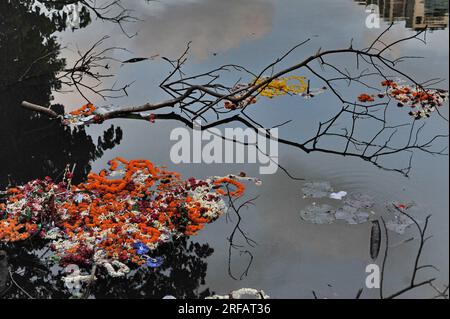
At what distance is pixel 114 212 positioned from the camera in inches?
119

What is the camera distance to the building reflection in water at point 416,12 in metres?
6.26

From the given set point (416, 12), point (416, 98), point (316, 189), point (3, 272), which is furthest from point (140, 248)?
point (416, 12)

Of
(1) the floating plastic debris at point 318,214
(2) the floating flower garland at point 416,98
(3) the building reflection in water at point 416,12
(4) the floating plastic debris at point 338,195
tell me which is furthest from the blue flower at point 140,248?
(3) the building reflection in water at point 416,12

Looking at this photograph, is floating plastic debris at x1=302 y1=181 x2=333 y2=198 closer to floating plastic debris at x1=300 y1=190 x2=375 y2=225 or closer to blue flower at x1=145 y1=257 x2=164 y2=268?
floating plastic debris at x1=300 y1=190 x2=375 y2=225

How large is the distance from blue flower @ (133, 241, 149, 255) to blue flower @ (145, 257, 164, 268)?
0.05 m

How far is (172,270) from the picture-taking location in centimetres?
266

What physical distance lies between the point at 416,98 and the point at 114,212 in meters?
2.69

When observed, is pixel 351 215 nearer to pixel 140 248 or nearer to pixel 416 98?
pixel 140 248

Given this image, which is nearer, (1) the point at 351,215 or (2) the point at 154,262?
(2) the point at 154,262

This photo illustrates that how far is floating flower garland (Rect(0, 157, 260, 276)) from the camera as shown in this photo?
2.74 meters
